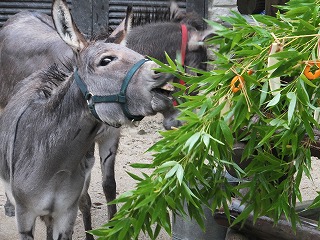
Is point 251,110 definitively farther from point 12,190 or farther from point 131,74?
point 12,190

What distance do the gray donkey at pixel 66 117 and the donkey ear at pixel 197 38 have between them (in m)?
1.26

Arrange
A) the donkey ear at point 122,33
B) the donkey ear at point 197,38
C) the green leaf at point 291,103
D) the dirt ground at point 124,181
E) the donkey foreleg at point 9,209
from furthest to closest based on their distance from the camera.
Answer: the donkey foreleg at point 9,209 → the dirt ground at point 124,181 → the donkey ear at point 197,38 → the donkey ear at point 122,33 → the green leaf at point 291,103

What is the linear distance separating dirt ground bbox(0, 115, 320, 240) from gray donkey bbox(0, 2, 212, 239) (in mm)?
369

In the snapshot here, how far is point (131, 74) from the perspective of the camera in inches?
131

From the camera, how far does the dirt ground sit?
5422mm

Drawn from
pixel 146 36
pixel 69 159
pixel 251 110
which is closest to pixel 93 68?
pixel 69 159

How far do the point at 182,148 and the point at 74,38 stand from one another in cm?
130

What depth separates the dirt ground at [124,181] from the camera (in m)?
5.42

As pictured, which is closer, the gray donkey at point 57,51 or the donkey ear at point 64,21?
the donkey ear at point 64,21

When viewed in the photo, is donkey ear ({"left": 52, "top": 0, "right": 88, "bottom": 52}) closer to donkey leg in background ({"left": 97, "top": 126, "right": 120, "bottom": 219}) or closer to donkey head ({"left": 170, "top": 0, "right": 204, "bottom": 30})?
donkey leg in background ({"left": 97, "top": 126, "right": 120, "bottom": 219})

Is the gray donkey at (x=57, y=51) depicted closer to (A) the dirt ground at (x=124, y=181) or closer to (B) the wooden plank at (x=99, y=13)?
(A) the dirt ground at (x=124, y=181)

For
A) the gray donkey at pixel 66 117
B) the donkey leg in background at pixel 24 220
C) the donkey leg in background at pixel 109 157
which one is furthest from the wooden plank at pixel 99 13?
the donkey leg in background at pixel 24 220

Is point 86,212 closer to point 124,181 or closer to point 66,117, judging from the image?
point 124,181

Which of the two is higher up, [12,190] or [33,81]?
[33,81]
